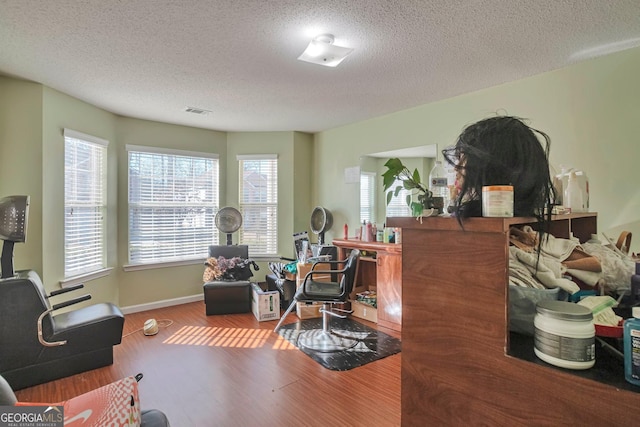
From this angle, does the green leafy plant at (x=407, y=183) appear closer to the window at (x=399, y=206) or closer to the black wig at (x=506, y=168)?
the black wig at (x=506, y=168)

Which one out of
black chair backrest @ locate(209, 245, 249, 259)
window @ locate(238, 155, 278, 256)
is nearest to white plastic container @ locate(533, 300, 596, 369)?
black chair backrest @ locate(209, 245, 249, 259)

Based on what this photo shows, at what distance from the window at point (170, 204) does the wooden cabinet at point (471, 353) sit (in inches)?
158

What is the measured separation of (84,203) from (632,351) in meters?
4.36

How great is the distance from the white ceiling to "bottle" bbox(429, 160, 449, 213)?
2.46 feet

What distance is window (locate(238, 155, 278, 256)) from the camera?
15.7 feet

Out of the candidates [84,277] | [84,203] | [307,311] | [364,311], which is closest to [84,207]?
[84,203]

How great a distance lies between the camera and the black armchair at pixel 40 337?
2.26 metres

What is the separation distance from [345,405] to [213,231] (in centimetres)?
331

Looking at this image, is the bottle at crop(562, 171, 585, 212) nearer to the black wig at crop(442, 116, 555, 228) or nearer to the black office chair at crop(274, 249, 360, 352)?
the black wig at crop(442, 116, 555, 228)

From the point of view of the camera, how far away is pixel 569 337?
73 centimetres

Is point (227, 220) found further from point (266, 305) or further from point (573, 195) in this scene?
point (573, 195)

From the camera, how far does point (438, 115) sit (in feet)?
11.0

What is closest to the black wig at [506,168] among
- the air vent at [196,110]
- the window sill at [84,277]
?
the air vent at [196,110]

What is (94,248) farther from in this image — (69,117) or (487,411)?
(487,411)
